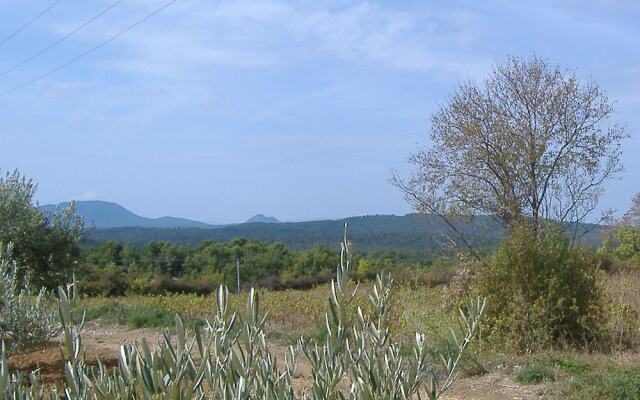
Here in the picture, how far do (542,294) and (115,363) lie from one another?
17.5 feet

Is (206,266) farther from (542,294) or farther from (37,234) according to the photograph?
(542,294)

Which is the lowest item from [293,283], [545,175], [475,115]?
[293,283]

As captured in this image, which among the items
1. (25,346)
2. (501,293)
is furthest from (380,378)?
(501,293)

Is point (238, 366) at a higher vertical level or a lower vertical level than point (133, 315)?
higher

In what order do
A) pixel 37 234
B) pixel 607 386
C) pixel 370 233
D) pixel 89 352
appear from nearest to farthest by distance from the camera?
1. pixel 607 386
2. pixel 89 352
3. pixel 37 234
4. pixel 370 233

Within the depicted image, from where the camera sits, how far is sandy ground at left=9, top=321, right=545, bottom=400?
8203 millimetres

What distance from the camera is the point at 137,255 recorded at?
108ft

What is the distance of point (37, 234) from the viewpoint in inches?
555

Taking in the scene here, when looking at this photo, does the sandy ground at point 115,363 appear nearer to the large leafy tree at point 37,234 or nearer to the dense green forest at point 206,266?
the large leafy tree at point 37,234

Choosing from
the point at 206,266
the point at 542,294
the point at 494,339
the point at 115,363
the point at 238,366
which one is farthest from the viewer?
the point at 206,266

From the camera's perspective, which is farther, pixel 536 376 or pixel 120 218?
pixel 120 218

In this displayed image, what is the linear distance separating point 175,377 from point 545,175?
15.0m

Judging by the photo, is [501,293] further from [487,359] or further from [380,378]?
[380,378]

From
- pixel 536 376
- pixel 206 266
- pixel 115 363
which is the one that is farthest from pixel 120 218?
pixel 536 376
